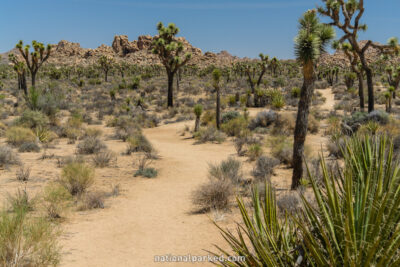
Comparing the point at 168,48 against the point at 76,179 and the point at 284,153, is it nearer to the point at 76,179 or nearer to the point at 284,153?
the point at 284,153

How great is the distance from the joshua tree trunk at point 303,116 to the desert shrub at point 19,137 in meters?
11.3

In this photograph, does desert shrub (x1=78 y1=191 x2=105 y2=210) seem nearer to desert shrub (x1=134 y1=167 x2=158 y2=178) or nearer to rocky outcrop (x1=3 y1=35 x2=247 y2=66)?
desert shrub (x1=134 y1=167 x2=158 y2=178)

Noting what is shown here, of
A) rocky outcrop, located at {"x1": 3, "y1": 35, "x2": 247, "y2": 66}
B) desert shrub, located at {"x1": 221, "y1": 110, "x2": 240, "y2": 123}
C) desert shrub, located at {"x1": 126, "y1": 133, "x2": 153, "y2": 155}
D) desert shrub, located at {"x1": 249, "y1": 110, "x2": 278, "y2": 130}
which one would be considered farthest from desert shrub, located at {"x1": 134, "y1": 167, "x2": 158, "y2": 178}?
rocky outcrop, located at {"x1": 3, "y1": 35, "x2": 247, "y2": 66}

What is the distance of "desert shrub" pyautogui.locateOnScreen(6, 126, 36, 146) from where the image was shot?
527 inches

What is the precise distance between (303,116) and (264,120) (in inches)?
434

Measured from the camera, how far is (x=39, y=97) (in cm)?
1880

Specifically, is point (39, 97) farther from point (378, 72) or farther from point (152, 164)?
point (378, 72)

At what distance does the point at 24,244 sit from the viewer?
4.13m

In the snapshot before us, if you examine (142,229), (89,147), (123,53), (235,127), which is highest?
(123,53)

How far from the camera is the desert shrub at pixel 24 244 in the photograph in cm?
391

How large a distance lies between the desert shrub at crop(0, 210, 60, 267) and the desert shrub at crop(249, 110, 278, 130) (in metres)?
15.6

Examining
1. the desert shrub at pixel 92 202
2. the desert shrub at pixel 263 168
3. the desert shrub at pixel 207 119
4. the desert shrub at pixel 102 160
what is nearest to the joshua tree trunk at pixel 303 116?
the desert shrub at pixel 263 168

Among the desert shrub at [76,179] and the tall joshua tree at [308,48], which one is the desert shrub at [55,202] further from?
the tall joshua tree at [308,48]

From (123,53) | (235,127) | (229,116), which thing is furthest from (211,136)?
(123,53)
